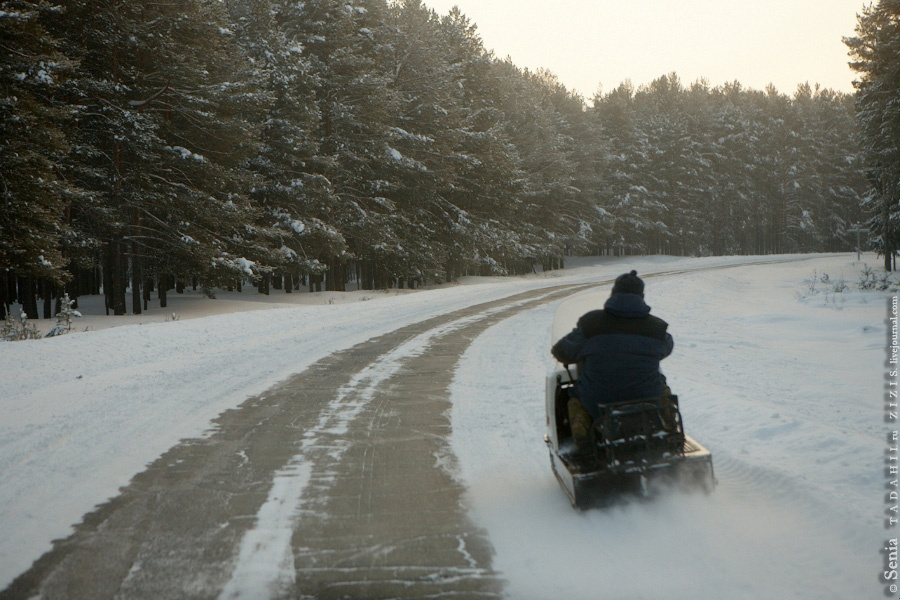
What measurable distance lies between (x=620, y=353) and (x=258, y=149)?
22240mm

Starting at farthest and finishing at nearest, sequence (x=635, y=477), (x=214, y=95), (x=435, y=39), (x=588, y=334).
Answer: (x=435, y=39) → (x=214, y=95) → (x=588, y=334) → (x=635, y=477)

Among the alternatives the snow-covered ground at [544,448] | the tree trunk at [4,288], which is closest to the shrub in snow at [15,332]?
the snow-covered ground at [544,448]

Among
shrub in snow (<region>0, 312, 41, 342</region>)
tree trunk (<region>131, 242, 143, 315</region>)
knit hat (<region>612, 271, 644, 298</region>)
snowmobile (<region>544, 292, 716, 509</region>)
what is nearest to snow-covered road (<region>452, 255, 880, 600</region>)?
snowmobile (<region>544, 292, 716, 509</region>)

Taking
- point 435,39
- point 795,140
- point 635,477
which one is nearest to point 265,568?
point 635,477

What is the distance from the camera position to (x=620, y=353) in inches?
166

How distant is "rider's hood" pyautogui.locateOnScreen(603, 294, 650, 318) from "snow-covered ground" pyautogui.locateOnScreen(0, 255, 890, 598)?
124 centimetres

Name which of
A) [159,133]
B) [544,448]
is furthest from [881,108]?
[544,448]

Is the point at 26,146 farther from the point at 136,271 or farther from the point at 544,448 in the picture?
the point at 544,448

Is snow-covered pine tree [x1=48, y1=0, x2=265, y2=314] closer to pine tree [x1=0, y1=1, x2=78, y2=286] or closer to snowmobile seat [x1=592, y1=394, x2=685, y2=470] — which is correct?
pine tree [x1=0, y1=1, x2=78, y2=286]

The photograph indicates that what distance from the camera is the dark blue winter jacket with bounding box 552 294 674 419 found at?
13.9 ft

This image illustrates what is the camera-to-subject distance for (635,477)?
405cm

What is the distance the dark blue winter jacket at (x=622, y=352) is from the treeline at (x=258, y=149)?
1608cm

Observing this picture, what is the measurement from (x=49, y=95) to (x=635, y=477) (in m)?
20.9

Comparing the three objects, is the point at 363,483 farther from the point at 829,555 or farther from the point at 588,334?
the point at 829,555
